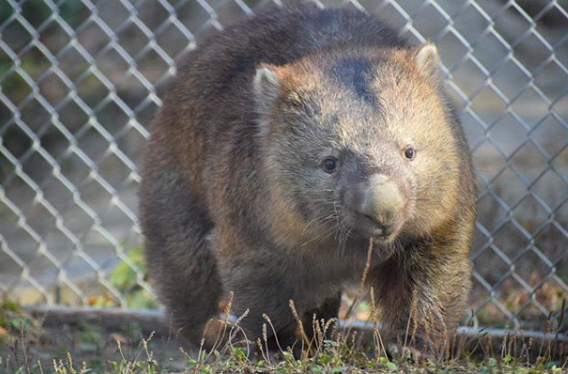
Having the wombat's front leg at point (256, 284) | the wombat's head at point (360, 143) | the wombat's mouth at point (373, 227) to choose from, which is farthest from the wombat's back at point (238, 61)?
the wombat's mouth at point (373, 227)

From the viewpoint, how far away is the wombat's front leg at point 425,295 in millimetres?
4367

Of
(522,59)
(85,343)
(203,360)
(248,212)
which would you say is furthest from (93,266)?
(522,59)

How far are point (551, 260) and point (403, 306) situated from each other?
1830 mm

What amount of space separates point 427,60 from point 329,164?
0.73 m

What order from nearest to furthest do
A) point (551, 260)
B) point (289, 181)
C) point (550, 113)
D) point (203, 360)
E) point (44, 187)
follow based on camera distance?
point (203, 360)
point (289, 181)
point (550, 113)
point (551, 260)
point (44, 187)

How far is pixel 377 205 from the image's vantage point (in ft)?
12.2

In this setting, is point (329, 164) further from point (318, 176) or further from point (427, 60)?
point (427, 60)

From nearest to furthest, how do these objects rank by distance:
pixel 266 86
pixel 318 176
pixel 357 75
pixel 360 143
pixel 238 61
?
1. pixel 360 143
2. pixel 318 176
3. pixel 357 75
4. pixel 266 86
5. pixel 238 61

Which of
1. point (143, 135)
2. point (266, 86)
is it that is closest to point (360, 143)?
point (266, 86)

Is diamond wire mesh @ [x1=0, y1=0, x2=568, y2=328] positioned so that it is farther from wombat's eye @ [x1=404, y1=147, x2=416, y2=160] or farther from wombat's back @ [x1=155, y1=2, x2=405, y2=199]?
wombat's eye @ [x1=404, y1=147, x2=416, y2=160]

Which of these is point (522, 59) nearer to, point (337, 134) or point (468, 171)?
point (468, 171)

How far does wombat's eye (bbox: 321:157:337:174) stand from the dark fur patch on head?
286 mm

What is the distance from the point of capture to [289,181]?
420 cm

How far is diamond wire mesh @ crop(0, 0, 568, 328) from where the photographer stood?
235 inches
